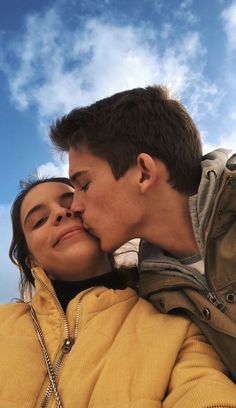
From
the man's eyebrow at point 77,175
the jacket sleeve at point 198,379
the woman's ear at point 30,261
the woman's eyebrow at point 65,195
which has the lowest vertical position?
the jacket sleeve at point 198,379

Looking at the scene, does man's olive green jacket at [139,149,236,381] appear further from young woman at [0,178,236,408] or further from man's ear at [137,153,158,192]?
man's ear at [137,153,158,192]

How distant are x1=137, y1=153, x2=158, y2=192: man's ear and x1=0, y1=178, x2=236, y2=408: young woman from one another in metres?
0.56

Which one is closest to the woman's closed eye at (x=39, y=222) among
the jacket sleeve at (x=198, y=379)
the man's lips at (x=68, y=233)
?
the man's lips at (x=68, y=233)

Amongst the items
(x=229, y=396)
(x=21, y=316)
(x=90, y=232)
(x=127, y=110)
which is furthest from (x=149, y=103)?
(x=229, y=396)

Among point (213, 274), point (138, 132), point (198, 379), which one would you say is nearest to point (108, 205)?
point (138, 132)

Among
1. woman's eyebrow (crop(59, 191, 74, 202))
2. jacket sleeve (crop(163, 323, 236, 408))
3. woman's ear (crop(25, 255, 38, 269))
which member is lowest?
jacket sleeve (crop(163, 323, 236, 408))

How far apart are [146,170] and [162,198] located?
0.74 ft

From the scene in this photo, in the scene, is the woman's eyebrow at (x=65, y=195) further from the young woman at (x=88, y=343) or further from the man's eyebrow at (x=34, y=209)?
the man's eyebrow at (x=34, y=209)

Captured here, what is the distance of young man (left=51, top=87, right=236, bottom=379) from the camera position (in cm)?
231

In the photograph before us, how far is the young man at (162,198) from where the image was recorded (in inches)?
91.0

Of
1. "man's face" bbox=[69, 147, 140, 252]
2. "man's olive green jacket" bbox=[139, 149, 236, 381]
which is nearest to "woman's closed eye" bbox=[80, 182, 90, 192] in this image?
"man's face" bbox=[69, 147, 140, 252]

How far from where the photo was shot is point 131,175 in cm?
282

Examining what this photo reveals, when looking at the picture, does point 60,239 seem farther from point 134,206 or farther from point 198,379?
point 198,379

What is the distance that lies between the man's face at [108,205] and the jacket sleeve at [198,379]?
788mm
